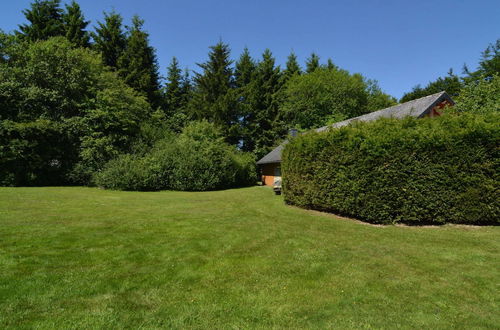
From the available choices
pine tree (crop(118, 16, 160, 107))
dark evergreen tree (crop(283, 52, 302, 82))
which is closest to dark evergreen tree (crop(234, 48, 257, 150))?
dark evergreen tree (crop(283, 52, 302, 82))

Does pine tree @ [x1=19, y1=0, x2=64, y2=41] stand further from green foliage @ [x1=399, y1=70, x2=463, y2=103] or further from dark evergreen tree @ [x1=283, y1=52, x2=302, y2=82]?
green foliage @ [x1=399, y1=70, x2=463, y2=103]

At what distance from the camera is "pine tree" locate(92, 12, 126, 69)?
1215 inches

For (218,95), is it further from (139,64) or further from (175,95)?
(139,64)

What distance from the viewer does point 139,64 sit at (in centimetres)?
3072

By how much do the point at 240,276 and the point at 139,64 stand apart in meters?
33.2

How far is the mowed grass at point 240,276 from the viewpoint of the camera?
2881 mm

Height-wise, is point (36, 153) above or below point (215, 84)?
below

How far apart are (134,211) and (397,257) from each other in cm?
828

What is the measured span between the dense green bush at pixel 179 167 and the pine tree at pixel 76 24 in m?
18.7

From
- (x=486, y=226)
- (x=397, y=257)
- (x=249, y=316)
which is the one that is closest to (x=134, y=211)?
(x=249, y=316)

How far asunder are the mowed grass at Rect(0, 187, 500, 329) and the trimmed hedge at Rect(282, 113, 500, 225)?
929mm

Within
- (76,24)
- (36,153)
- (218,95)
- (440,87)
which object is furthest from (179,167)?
(440,87)

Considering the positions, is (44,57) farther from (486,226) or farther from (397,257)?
(486,226)

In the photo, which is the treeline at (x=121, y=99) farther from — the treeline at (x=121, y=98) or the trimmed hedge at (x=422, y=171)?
the trimmed hedge at (x=422, y=171)
